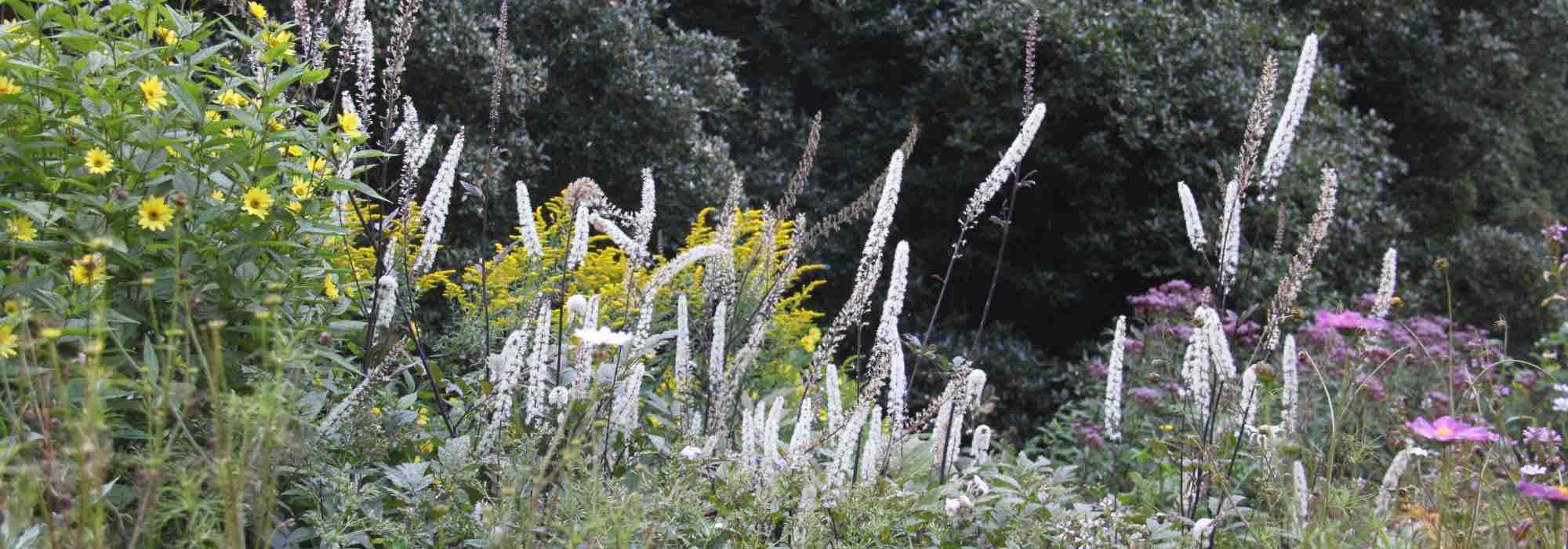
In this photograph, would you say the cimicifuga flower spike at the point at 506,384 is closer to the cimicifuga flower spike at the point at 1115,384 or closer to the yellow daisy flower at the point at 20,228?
the yellow daisy flower at the point at 20,228

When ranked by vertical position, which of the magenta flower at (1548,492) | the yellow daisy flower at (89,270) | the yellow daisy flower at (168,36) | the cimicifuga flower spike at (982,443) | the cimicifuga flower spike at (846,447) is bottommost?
the cimicifuga flower spike at (982,443)

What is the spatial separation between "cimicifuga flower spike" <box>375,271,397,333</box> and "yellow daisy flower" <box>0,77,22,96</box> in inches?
29.3

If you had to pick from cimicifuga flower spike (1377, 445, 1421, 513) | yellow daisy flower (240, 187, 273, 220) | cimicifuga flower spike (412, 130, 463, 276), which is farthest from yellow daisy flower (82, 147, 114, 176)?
cimicifuga flower spike (1377, 445, 1421, 513)

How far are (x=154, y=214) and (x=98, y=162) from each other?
176mm

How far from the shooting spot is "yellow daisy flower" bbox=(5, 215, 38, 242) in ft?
7.61

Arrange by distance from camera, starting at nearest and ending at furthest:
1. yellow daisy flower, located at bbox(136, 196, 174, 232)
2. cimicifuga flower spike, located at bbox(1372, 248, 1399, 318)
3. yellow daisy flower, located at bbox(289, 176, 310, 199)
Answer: yellow daisy flower, located at bbox(136, 196, 174, 232) < yellow daisy flower, located at bbox(289, 176, 310, 199) < cimicifuga flower spike, located at bbox(1372, 248, 1399, 318)

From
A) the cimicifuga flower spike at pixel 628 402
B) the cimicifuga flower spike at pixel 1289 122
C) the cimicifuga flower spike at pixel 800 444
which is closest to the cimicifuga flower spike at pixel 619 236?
the cimicifuga flower spike at pixel 628 402

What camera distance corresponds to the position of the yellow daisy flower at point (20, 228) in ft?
7.61

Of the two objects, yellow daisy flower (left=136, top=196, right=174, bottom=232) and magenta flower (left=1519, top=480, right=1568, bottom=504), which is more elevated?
yellow daisy flower (left=136, top=196, right=174, bottom=232)

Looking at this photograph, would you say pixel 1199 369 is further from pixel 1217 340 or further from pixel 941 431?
pixel 941 431

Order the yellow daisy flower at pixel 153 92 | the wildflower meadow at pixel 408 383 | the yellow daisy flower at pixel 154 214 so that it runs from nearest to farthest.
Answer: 1. the wildflower meadow at pixel 408 383
2. the yellow daisy flower at pixel 154 214
3. the yellow daisy flower at pixel 153 92

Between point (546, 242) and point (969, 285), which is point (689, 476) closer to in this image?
point (546, 242)

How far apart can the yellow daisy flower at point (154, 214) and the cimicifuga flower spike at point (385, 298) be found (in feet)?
1.42

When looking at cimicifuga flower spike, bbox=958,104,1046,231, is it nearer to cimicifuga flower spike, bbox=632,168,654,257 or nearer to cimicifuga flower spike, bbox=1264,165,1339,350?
cimicifuga flower spike, bbox=1264,165,1339,350
